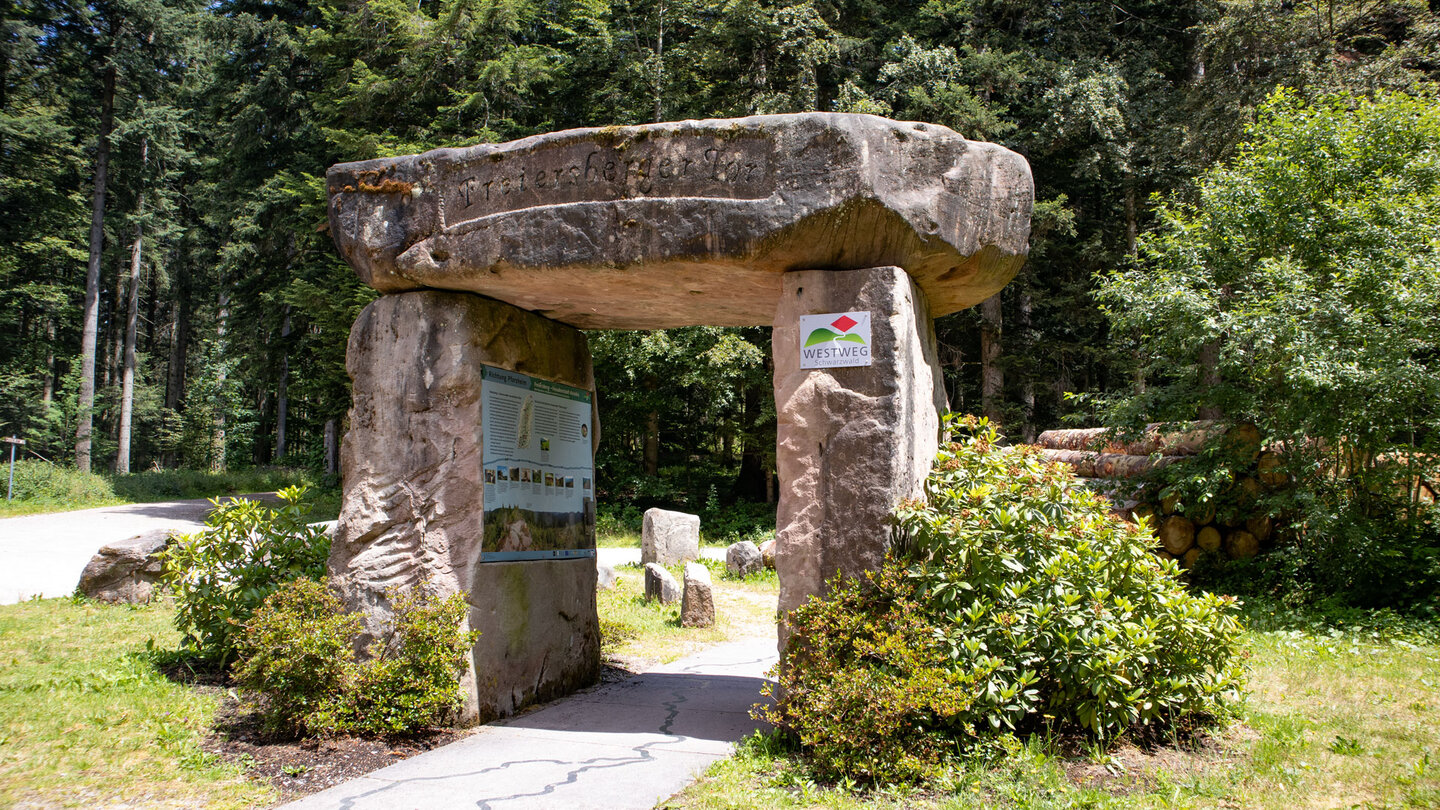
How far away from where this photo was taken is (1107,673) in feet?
12.7

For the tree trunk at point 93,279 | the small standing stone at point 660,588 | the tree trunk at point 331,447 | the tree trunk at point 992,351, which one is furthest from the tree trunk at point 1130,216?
the tree trunk at point 93,279

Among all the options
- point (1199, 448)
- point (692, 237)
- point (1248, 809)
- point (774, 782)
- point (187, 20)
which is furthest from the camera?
point (187, 20)

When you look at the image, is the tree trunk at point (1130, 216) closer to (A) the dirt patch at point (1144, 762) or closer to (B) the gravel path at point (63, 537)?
(A) the dirt patch at point (1144, 762)

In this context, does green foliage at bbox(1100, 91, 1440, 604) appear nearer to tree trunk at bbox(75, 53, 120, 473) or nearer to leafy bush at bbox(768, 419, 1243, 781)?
leafy bush at bbox(768, 419, 1243, 781)

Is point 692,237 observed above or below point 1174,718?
above

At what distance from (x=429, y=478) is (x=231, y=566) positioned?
2168 millimetres

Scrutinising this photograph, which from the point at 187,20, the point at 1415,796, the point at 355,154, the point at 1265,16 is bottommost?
the point at 1415,796

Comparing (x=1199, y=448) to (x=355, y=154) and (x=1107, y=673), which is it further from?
(x=355, y=154)

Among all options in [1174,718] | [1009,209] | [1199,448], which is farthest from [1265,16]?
[1174,718]

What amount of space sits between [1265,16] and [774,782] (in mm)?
16081

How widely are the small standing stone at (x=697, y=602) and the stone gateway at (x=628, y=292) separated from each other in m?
2.95

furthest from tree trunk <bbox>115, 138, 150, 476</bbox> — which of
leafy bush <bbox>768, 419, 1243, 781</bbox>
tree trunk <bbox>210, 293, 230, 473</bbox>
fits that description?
leafy bush <bbox>768, 419, 1243, 781</bbox>

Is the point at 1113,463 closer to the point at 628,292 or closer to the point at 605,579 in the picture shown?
the point at 605,579

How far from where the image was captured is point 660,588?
31.8ft
